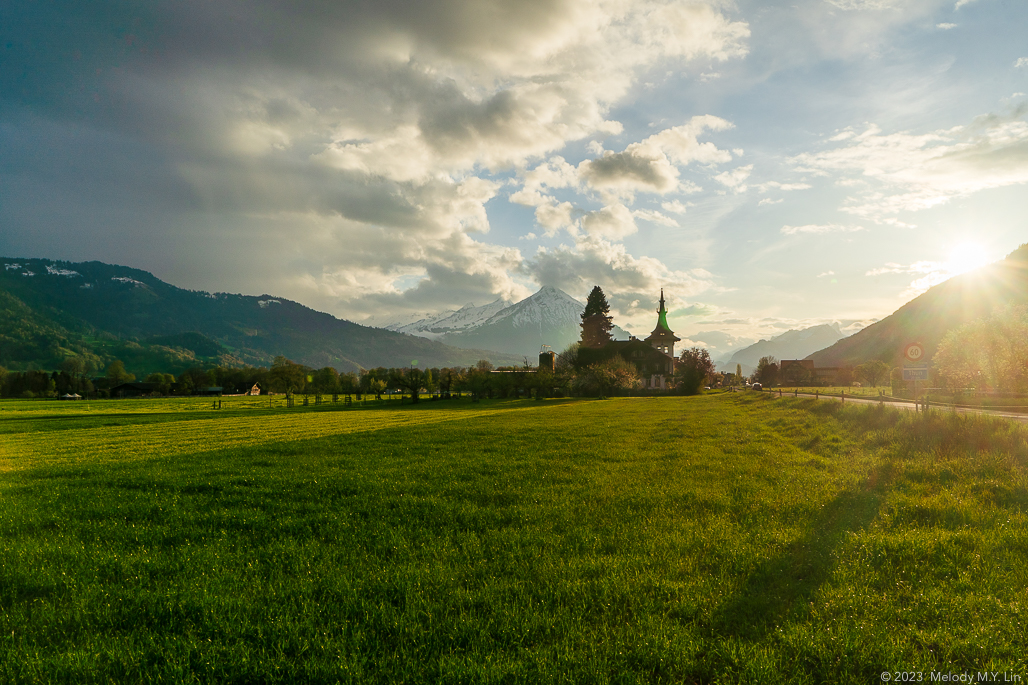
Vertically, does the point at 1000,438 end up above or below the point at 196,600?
above

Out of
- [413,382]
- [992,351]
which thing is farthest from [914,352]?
[413,382]

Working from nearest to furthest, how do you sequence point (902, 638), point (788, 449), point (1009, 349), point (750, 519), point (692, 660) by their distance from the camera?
point (692, 660) < point (902, 638) < point (750, 519) < point (788, 449) < point (1009, 349)

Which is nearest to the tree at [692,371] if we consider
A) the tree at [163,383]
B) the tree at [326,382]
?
the tree at [326,382]

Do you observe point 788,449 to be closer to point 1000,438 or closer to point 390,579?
point 1000,438

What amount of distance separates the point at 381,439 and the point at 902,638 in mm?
23759

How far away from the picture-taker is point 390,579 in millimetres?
7180

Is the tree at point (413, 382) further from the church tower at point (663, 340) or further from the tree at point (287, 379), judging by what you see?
the church tower at point (663, 340)

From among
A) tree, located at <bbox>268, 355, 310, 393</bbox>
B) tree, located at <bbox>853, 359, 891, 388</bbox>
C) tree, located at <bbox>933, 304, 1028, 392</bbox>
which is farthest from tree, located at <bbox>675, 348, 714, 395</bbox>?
tree, located at <bbox>268, 355, 310, 393</bbox>

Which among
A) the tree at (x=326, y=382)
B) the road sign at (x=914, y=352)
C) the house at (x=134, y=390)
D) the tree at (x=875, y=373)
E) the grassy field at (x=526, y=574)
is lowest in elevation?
the house at (x=134, y=390)

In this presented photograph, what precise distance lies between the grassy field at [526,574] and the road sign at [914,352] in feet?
20.4

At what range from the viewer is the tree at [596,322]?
13850cm

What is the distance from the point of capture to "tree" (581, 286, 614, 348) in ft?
454

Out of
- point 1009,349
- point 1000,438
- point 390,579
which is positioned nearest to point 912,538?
point 390,579

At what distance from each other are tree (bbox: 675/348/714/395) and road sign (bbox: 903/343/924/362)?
8298 centimetres
